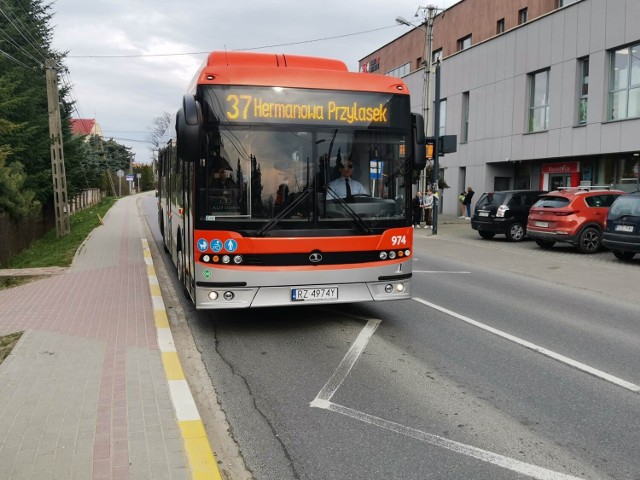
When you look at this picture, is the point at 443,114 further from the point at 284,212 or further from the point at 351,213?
the point at 284,212

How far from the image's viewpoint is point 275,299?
660 centimetres

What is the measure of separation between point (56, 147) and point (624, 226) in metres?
18.4

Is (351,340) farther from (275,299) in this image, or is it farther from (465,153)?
(465,153)

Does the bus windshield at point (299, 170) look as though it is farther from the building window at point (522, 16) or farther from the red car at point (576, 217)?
the building window at point (522, 16)

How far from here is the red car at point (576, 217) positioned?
16.1 meters

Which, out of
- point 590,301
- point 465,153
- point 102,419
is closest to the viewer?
point 102,419

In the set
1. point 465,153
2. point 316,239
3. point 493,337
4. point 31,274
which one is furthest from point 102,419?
point 465,153

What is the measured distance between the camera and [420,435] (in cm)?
419

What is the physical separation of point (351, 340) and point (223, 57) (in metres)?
3.84

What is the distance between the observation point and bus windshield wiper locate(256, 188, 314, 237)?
651 centimetres

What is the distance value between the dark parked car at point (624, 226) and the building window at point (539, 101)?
13101mm

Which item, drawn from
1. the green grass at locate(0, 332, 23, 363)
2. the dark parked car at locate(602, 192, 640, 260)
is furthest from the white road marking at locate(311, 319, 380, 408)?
the dark parked car at locate(602, 192, 640, 260)

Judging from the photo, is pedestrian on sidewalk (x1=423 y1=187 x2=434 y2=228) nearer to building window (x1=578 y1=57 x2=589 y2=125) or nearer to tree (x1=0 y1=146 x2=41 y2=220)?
building window (x1=578 y1=57 x2=589 y2=125)

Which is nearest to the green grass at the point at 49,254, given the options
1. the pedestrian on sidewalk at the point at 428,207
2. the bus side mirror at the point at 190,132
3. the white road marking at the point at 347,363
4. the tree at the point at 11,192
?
the tree at the point at 11,192
